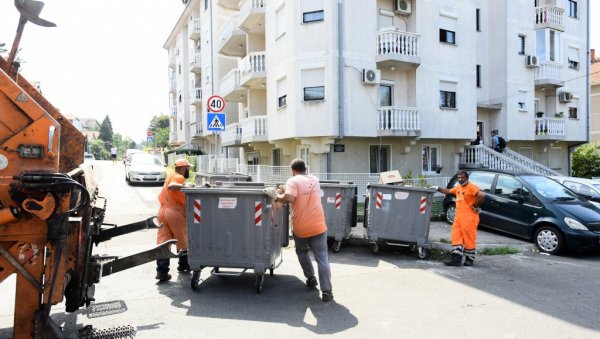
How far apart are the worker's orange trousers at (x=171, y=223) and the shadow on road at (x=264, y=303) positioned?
0.67m

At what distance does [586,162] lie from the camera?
85.4 feet

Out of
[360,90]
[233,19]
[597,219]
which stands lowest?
[597,219]

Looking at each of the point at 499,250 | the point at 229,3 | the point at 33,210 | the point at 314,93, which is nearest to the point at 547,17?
the point at 314,93

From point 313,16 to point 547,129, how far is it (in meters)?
14.2

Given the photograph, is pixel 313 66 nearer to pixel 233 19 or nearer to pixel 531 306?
pixel 233 19

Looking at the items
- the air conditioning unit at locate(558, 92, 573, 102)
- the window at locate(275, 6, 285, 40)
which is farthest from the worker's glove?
the air conditioning unit at locate(558, 92, 573, 102)

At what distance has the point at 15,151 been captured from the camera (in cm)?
322

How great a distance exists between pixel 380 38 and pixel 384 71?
4.27 feet

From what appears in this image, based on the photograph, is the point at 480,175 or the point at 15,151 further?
the point at 480,175

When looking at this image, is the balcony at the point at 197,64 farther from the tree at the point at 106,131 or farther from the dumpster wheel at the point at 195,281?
the tree at the point at 106,131

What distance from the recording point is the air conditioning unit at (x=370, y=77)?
51.5 ft

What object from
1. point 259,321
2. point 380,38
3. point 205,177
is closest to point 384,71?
point 380,38

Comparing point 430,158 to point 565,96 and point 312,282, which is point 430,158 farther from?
point 312,282

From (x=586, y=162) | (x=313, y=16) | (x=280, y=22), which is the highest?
(x=280, y=22)
